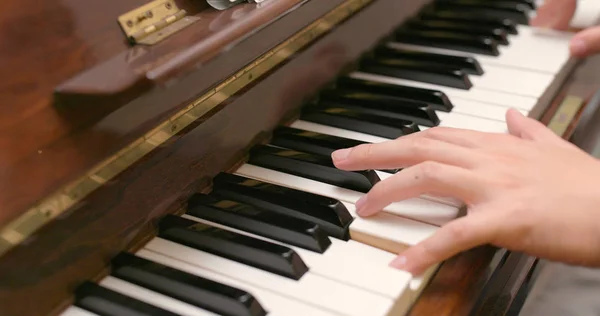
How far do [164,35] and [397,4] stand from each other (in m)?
0.83

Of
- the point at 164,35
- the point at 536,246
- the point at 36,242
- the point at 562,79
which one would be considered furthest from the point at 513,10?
the point at 36,242

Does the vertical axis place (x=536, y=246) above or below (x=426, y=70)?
below

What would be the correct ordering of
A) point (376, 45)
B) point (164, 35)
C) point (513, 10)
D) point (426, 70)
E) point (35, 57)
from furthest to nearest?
point (513, 10), point (376, 45), point (426, 70), point (164, 35), point (35, 57)

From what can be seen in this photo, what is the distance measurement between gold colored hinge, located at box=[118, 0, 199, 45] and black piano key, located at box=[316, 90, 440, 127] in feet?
1.49

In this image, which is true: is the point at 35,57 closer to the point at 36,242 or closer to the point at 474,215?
the point at 36,242

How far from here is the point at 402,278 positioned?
2.73 ft

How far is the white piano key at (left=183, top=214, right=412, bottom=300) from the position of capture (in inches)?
32.3

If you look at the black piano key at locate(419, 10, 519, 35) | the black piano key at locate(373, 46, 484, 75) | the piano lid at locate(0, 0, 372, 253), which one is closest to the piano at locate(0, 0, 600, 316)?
the piano lid at locate(0, 0, 372, 253)

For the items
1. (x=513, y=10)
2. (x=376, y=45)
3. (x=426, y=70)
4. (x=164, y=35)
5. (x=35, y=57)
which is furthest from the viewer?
(x=513, y=10)

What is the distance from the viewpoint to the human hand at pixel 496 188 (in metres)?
0.84

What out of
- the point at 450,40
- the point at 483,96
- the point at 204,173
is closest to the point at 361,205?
the point at 204,173

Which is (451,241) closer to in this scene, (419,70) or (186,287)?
(186,287)

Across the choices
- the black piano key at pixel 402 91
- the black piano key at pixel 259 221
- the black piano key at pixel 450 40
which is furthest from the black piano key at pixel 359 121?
the black piano key at pixel 450 40

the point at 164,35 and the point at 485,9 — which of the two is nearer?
the point at 164,35
